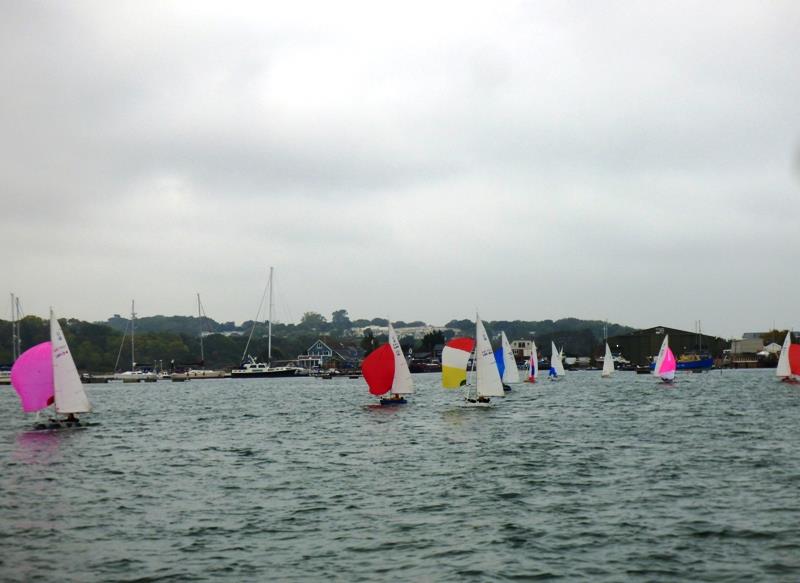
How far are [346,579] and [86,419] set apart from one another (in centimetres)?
4897

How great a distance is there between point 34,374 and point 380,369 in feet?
78.0

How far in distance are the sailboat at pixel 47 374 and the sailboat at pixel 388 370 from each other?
65.4 feet

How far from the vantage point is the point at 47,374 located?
49.8 m

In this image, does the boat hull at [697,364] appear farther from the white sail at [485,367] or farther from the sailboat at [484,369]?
the white sail at [485,367]

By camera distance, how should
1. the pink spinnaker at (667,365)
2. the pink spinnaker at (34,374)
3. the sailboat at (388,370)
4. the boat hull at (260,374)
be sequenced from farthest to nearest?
1. the boat hull at (260,374)
2. the pink spinnaker at (667,365)
3. the sailboat at (388,370)
4. the pink spinnaker at (34,374)

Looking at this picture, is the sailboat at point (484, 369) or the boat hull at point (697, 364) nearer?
the sailboat at point (484, 369)

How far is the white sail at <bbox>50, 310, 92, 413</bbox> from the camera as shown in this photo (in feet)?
162

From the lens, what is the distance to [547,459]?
37.2m

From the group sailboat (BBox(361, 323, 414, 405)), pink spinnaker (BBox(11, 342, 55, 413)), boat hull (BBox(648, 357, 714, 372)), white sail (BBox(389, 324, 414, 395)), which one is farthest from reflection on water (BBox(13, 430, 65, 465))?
boat hull (BBox(648, 357, 714, 372))

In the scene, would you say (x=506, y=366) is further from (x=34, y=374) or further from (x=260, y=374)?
(x=260, y=374)

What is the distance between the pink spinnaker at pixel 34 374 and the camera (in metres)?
49.2

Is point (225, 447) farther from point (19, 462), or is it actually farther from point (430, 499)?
point (430, 499)

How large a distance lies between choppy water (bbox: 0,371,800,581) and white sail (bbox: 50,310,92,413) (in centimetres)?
188

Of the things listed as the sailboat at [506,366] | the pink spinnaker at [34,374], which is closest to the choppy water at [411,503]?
the pink spinnaker at [34,374]
